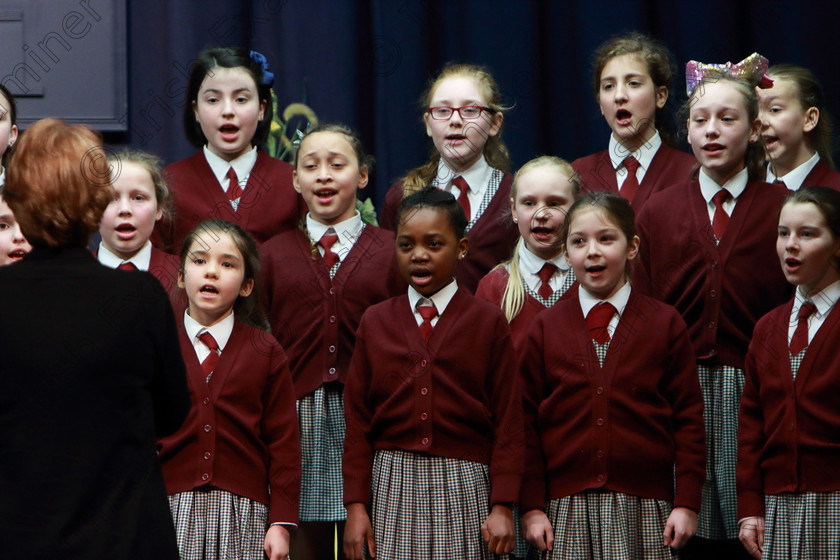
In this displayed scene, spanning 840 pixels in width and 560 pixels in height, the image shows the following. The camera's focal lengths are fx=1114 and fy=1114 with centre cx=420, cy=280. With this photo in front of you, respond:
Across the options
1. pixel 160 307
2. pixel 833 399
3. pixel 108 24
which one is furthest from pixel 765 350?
pixel 108 24

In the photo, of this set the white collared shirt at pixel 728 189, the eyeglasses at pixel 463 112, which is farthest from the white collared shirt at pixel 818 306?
the eyeglasses at pixel 463 112

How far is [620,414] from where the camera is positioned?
96.4 inches

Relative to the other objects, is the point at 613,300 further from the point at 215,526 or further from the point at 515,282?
the point at 215,526

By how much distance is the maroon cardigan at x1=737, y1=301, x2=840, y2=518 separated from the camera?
2410 mm

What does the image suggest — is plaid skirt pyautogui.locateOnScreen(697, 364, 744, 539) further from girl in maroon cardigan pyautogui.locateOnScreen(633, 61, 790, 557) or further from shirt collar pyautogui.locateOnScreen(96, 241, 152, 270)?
shirt collar pyautogui.locateOnScreen(96, 241, 152, 270)

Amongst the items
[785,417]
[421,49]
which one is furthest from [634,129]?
[421,49]

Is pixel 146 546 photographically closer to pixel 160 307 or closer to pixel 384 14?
pixel 160 307

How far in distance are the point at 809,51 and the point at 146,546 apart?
3185 millimetres

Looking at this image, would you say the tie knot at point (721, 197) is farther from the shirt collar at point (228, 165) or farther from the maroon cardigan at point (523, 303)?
the shirt collar at point (228, 165)

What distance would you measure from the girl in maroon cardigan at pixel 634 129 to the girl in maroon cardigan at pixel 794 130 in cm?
26

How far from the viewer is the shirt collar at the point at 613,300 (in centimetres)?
254

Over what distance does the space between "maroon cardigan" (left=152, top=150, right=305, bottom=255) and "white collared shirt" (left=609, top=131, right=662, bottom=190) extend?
34.6 inches

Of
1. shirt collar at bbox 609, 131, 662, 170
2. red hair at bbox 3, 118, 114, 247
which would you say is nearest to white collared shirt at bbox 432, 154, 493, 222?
shirt collar at bbox 609, 131, 662, 170

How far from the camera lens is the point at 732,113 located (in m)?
2.81
